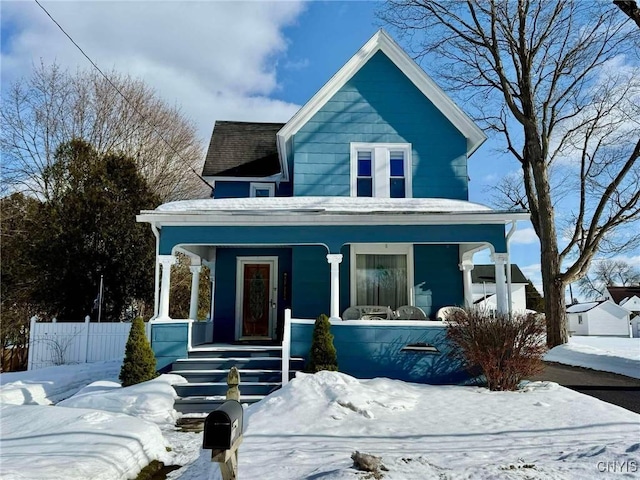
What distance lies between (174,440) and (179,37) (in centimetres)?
938

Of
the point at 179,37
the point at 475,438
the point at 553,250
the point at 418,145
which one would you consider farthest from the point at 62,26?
the point at 553,250

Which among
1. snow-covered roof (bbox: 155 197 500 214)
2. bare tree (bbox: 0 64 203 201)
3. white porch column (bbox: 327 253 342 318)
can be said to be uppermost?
bare tree (bbox: 0 64 203 201)

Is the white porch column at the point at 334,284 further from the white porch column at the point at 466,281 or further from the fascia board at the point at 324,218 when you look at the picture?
the white porch column at the point at 466,281

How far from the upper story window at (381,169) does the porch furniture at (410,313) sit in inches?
122

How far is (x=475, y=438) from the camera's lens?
18.0 ft

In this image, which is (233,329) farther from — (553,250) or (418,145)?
(553,250)

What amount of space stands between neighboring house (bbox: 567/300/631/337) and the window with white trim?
3911 cm

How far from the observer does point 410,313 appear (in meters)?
10.4

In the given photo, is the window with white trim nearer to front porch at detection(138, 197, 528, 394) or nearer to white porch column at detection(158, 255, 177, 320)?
front porch at detection(138, 197, 528, 394)

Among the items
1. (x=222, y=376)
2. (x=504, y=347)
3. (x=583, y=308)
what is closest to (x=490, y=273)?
(x=583, y=308)

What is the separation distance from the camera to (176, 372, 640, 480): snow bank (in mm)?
4434

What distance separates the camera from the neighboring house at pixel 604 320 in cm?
4328

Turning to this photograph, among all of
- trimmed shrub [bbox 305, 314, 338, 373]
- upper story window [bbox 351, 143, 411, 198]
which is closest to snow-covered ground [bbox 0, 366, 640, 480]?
trimmed shrub [bbox 305, 314, 338, 373]

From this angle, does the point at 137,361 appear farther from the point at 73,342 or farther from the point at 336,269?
the point at 73,342
